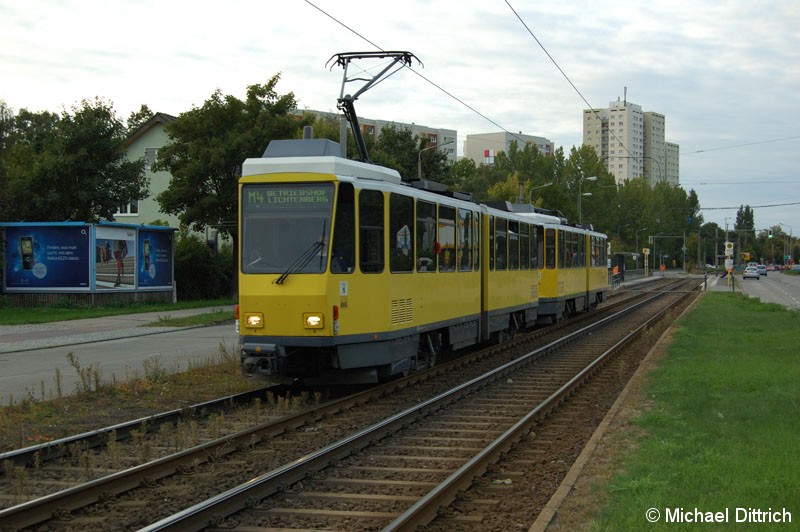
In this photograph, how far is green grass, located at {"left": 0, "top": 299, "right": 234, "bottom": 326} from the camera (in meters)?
25.2

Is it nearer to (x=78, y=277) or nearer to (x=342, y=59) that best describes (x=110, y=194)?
(x=78, y=277)

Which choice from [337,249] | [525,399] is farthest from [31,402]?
[525,399]

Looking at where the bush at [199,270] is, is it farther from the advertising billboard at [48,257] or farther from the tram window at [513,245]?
the tram window at [513,245]

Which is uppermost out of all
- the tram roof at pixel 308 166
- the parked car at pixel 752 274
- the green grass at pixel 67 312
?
the tram roof at pixel 308 166

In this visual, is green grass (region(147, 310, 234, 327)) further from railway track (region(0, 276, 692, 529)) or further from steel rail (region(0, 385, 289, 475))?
railway track (region(0, 276, 692, 529))

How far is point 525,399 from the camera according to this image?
40.2ft

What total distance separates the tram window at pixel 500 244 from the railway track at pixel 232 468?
21.1 feet

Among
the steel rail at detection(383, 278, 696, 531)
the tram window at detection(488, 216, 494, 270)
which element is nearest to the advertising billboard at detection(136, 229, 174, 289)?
the tram window at detection(488, 216, 494, 270)

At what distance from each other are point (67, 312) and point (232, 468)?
21.7 meters

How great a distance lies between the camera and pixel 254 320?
11.1 meters

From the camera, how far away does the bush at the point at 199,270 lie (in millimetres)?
34938

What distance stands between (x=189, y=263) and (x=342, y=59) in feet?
62.7

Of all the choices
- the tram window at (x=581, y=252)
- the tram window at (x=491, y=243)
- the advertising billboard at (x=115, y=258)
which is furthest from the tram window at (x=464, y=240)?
the advertising billboard at (x=115, y=258)

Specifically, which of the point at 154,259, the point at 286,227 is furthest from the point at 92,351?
the point at 154,259
